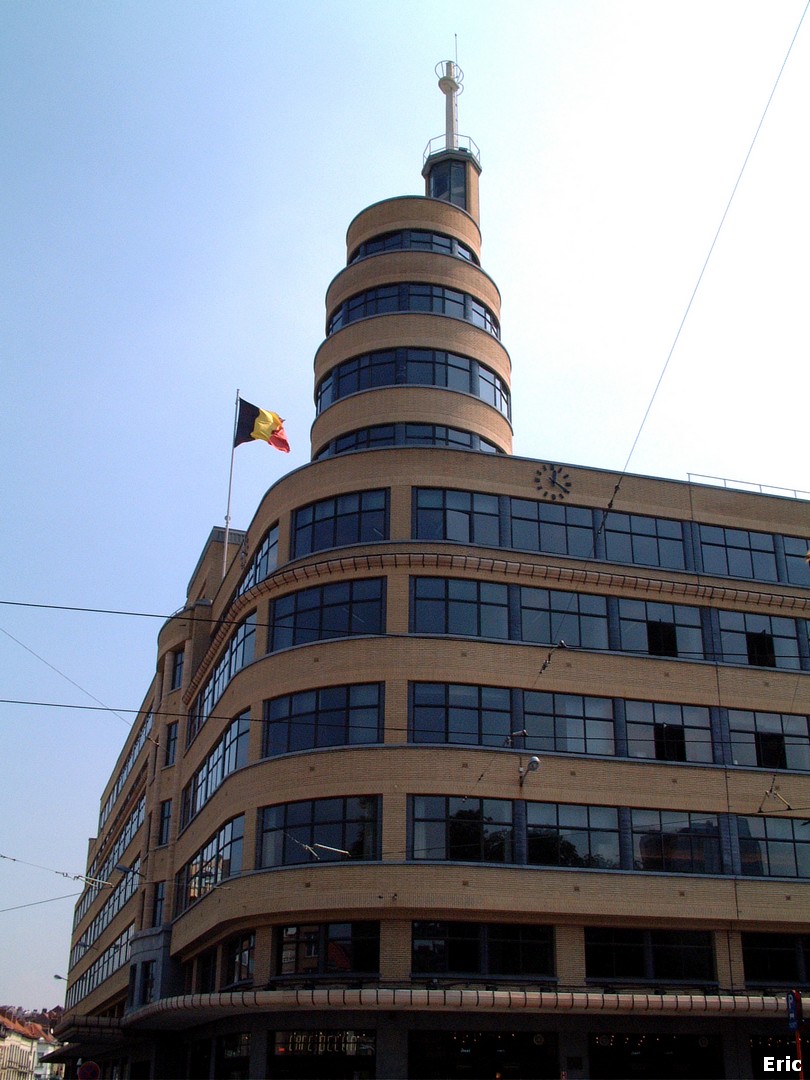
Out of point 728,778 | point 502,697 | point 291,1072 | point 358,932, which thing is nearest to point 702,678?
point 728,778

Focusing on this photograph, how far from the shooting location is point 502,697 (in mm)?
35656

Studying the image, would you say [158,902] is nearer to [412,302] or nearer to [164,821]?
[164,821]

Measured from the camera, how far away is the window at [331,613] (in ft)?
119

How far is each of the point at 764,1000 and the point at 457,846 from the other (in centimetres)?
998

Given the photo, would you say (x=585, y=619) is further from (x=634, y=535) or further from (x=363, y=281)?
(x=363, y=281)

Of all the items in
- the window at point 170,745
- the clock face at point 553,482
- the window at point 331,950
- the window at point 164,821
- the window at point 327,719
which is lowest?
the window at point 331,950

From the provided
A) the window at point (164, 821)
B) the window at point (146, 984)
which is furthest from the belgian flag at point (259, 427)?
the window at point (146, 984)

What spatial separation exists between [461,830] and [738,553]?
1467 cm

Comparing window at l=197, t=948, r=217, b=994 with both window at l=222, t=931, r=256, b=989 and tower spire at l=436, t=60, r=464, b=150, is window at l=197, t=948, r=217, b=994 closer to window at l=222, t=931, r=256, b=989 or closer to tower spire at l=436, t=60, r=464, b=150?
window at l=222, t=931, r=256, b=989

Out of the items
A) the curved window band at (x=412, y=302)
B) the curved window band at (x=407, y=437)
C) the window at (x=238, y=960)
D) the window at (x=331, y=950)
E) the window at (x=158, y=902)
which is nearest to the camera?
the window at (x=331, y=950)

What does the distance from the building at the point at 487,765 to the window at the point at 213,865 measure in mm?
171

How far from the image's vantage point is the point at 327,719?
3534 cm

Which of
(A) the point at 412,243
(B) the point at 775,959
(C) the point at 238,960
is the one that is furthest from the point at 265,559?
(B) the point at 775,959

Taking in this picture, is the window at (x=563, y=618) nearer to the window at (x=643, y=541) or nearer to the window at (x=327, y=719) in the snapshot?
the window at (x=643, y=541)
